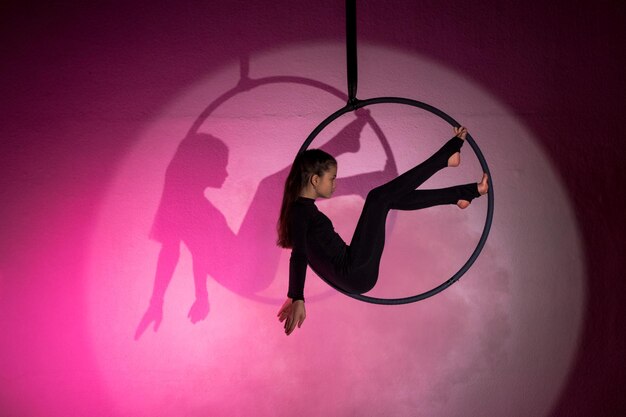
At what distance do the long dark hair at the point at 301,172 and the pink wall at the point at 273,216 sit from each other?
27.1 inches

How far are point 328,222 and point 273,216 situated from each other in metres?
0.77

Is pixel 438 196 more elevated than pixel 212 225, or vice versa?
pixel 438 196

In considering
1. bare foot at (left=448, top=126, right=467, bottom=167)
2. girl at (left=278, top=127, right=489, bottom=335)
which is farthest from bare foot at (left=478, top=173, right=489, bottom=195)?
bare foot at (left=448, top=126, right=467, bottom=167)

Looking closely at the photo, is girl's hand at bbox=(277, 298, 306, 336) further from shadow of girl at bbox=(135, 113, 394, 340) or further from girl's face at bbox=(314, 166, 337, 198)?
shadow of girl at bbox=(135, 113, 394, 340)

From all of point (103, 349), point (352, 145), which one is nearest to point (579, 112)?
point (352, 145)

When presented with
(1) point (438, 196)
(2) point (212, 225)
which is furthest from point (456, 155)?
(2) point (212, 225)

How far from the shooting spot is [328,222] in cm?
296

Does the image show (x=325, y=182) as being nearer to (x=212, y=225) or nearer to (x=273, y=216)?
(x=273, y=216)

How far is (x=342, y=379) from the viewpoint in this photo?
12.0ft

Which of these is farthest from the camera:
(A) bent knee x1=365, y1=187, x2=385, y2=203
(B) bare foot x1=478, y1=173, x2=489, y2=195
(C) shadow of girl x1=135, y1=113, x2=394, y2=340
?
(C) shadow of girl x1=135, y1=113, x2=394, y2=340

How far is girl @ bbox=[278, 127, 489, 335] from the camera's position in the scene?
2764 mm

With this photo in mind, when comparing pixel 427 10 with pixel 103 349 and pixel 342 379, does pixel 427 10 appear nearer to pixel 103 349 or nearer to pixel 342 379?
pixel 342 379

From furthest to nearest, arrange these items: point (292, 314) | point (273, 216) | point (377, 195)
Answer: point (273, 216), point (377, 195), point (292, 314)

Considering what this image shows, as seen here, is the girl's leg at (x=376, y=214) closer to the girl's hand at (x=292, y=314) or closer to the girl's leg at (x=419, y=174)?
the girl's leg at (x=419, y=174)
